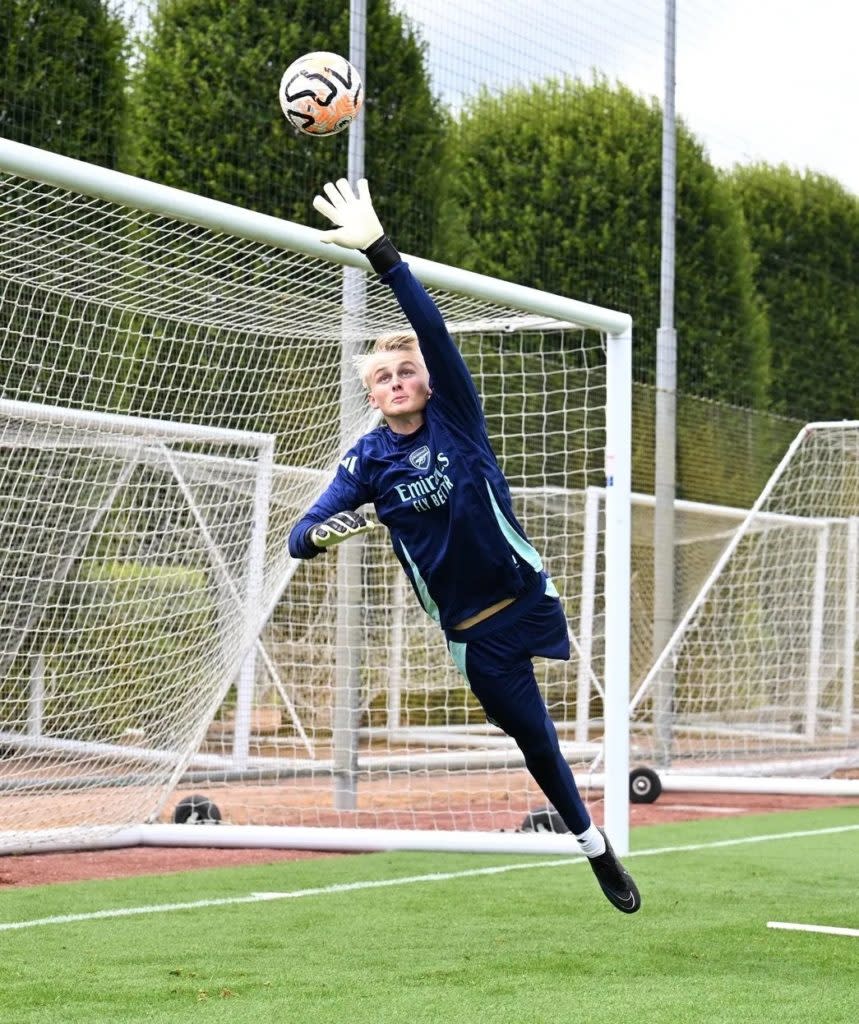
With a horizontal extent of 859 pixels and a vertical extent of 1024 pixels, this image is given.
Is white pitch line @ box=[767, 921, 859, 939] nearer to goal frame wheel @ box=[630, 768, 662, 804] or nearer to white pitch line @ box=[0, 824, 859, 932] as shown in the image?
white pitch line @ box=[0, 824, 859, 932]

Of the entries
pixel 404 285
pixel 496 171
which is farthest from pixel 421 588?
pixel 496 171

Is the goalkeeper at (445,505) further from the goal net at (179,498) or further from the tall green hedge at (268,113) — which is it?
the tall green hedge at (268,113)

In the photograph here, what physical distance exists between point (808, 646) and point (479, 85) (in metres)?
5.15

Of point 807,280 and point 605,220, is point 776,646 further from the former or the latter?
point 807,280

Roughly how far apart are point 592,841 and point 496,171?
33.2 feet

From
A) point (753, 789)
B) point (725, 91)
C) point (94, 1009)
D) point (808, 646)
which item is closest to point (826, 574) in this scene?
point (808, 646)

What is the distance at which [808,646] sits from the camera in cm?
1240

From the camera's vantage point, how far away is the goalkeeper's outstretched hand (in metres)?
4.80

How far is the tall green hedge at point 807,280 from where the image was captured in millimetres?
15828

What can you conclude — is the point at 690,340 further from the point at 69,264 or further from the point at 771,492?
the point at 69,264

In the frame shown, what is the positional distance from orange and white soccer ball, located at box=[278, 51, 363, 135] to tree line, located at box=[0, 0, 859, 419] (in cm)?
421

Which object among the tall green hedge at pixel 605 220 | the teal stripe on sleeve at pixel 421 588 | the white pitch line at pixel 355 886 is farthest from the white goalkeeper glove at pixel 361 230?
the tall green hedge at pixel 605 220

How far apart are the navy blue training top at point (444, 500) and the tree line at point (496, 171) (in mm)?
5098

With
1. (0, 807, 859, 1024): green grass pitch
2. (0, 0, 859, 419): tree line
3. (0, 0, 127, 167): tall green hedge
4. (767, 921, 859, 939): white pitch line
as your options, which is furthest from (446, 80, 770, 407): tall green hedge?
(767, 921, 859, 939): white pitch line
